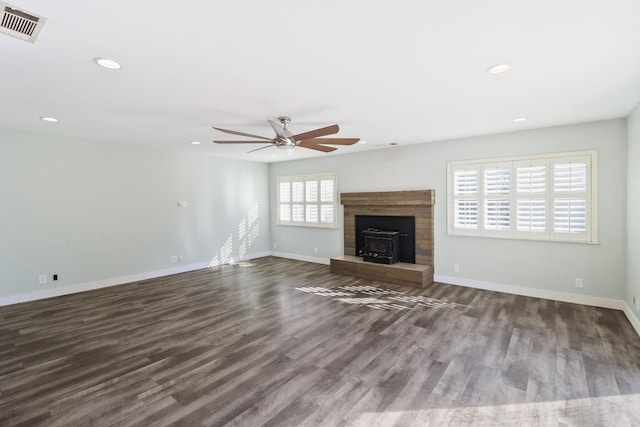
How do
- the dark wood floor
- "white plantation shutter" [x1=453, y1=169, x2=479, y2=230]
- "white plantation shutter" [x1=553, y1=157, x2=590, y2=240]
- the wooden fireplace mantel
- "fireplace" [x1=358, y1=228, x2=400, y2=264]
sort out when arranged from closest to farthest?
1. the dark wood floor
2. "white plantation shutter" [x1=553, y1=157, x2=590, y2=240]
3. "white plantation shutter" [x1=453, y1=169, x2=479, y2=230]
4. the wooden fireplace mantel
5. "fireplace" [x1=358, y1=228, x2=400, y2=264]

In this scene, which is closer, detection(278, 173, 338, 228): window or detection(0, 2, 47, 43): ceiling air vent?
detection(0, 2, 47, 43): ceiling air vent

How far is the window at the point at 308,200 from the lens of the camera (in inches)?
276

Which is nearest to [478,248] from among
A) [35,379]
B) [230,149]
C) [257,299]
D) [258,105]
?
[257,299]

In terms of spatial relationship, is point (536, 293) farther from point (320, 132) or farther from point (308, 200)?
point (308, 200)

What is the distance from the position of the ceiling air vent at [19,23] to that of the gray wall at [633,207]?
5362mm

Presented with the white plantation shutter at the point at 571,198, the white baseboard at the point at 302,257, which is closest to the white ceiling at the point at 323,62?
the white plantation shutter at the point at 571,198

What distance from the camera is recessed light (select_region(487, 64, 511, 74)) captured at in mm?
2465

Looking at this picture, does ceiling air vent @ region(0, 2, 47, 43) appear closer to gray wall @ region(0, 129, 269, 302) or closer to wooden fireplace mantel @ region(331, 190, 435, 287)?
gray wall @ region(0, 129, 269, 302)

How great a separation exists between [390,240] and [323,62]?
3.93 meters

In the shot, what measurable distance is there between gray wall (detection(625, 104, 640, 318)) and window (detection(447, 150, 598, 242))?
15.3 inches

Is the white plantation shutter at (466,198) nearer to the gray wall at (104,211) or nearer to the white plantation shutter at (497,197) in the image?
the white plantation shutter at (497,197)

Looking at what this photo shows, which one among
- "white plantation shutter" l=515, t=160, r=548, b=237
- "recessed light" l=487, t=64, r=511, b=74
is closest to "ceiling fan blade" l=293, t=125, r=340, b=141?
"recessed light" l=487, t=64, r=511, b=74

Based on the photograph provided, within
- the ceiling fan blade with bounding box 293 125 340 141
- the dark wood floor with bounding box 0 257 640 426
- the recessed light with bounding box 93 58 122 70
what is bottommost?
the dark wood floor with bounding box 0 257 640 426

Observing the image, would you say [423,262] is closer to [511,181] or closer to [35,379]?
[511,181]
